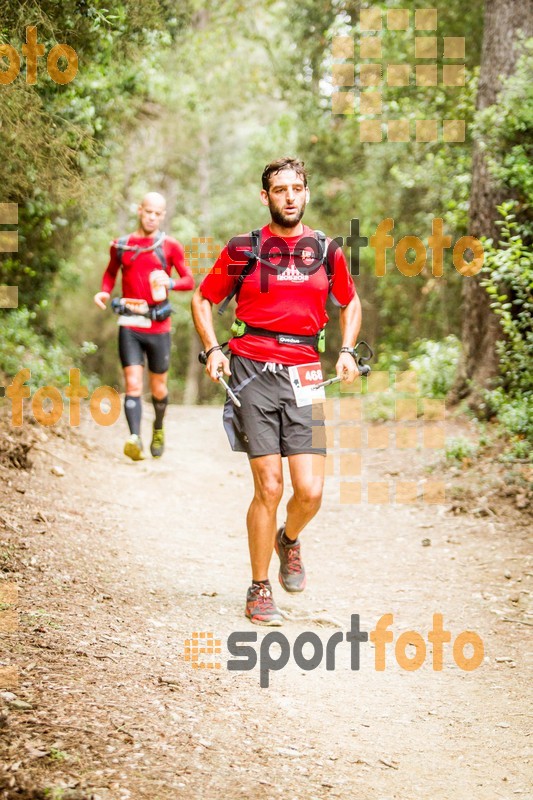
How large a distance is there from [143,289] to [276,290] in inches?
149

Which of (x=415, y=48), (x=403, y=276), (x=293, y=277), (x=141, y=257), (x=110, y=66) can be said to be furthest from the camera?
(x=403, y=276)

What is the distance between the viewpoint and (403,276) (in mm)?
19047

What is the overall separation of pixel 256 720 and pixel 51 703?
0.91 meters

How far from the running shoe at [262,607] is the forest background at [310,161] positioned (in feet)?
12.9

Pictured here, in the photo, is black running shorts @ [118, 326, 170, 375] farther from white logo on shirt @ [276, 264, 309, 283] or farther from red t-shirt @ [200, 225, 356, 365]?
white logo on shirt @ [276, 264, 309, 283]

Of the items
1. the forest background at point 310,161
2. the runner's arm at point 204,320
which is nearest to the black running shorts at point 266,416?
the runner's arm at point 204,320

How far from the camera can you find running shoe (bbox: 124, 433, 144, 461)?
839 cm

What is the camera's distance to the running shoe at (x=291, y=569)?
5.29 m

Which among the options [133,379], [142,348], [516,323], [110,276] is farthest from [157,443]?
[516,323]

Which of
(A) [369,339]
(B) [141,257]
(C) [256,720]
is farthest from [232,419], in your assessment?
(A) [369,339]

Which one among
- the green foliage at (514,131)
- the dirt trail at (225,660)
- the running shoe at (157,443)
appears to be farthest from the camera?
the running shoe at (157,443)

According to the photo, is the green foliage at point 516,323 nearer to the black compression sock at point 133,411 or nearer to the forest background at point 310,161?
the forest background at point 310,161

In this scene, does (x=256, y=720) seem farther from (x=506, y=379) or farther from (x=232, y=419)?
(x=506, y=379)

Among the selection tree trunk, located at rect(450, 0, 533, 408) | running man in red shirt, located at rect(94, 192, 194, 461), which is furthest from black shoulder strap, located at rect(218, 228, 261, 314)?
tree trunk, located at rect(450, 0, 533, 408)
